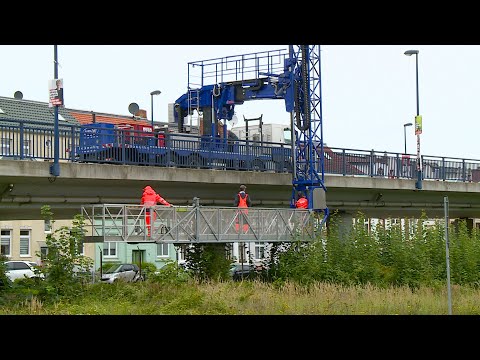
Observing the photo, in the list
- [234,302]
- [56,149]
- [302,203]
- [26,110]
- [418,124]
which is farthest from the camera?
[26,110]

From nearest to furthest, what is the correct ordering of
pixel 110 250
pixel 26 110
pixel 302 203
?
pixel 302 203 → pixel 26 110 → pixel 110 250

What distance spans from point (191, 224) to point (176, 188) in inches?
198

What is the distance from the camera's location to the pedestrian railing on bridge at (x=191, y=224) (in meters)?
22.5

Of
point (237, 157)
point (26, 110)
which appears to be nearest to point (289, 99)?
point (237, 157)

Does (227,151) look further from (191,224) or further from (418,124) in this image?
(418,124)

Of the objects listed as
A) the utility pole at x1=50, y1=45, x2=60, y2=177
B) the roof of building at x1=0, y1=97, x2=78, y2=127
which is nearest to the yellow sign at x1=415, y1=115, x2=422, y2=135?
the roof of building at x1=0, y1=97, x2=78, y2=127

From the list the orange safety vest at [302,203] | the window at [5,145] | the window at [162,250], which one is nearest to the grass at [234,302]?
the window at [5,145]

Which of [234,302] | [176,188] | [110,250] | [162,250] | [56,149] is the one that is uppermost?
[56,149]

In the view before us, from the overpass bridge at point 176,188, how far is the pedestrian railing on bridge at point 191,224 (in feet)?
4.72

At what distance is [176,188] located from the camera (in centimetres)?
2930
